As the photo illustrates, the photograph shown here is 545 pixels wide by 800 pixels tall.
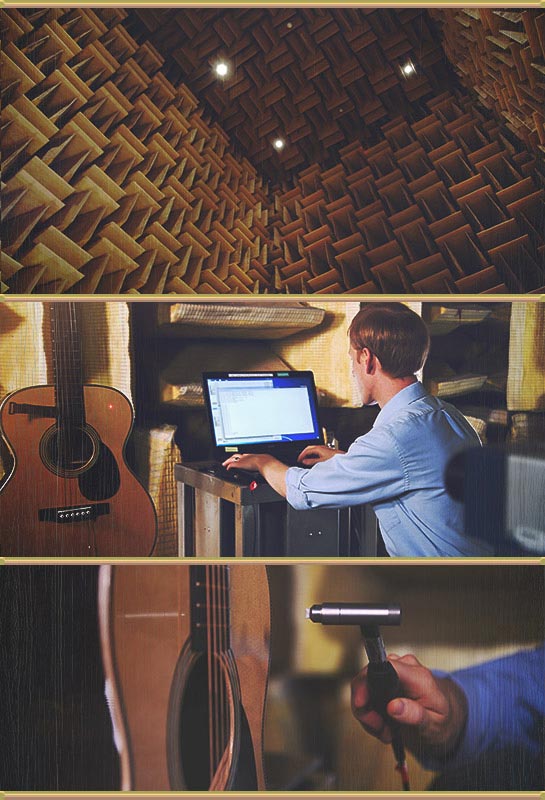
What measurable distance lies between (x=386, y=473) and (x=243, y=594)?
558 millimetres

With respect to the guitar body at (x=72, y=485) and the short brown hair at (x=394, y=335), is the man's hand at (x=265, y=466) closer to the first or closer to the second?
the guitar body at (x=72, y=485)

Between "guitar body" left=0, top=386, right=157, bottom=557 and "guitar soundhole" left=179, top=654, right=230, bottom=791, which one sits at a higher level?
"guitar body" left=0, top=386, right=157, bottom=557

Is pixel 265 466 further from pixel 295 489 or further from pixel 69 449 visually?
pixel 69 449

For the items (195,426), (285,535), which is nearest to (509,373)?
(285,535)

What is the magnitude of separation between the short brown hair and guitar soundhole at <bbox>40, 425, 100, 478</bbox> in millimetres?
819

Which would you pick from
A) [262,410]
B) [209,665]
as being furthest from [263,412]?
[209,665]

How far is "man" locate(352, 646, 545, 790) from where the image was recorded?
198 centimetres

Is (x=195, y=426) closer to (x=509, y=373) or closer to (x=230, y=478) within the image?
(x=230, y=478)

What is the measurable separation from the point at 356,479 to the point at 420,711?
74 cm

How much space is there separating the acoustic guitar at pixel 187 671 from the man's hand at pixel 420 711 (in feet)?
1.02

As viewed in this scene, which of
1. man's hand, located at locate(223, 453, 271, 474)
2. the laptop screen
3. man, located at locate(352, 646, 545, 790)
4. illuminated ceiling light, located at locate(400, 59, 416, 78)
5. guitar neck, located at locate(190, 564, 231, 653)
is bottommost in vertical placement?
man, located at locate(352, 646, 545, 790)

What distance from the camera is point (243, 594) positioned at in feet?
6.44

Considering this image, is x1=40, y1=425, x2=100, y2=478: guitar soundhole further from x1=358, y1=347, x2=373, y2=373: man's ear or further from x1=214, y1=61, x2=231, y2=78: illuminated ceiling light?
x1=214, y1=61, x2=231, y2=78: illuminated ceiling light

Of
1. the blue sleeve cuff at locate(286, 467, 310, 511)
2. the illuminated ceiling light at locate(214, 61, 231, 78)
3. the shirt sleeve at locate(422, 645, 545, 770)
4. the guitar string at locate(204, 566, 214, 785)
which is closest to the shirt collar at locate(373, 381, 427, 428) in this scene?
the blue sleeve cuff at locate(286, 467, 310, 511)
